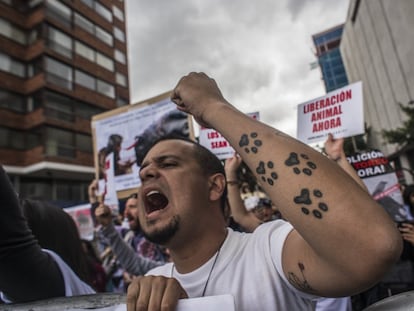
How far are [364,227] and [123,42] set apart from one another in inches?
1179

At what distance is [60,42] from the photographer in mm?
22344

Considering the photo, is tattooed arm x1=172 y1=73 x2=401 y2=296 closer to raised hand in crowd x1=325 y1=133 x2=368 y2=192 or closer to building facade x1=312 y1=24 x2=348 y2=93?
raised hand in crowd x1=325 y1=133 x2=368 y2=192

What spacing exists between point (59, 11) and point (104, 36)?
4.03 metres

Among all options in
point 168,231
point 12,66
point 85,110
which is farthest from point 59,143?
point 168,231

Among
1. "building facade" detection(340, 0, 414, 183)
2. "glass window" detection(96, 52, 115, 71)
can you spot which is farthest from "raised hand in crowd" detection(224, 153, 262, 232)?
"glass window" detection(96, 52, 115, 71)

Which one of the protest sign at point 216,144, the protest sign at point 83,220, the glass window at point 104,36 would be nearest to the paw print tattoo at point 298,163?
the protest sign at point 216,144

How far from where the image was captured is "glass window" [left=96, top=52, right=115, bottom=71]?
2494 centimetres

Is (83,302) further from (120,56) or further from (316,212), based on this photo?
(120,56)

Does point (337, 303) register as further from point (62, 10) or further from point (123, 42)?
point (123, 42)

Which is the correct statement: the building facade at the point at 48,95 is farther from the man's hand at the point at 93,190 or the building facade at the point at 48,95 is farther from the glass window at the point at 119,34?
the man's hand at the point at 93,190

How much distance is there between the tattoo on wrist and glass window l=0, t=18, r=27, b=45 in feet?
79.9

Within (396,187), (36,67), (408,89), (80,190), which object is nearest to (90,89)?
(36,67)

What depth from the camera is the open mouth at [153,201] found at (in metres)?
1.41

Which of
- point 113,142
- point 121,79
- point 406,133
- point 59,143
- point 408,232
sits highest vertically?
point 121,79
